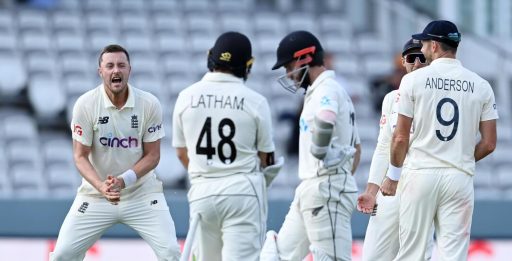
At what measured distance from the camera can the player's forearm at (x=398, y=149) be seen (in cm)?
1059

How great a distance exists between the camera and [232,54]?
10961mm

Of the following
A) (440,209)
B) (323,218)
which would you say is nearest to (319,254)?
(323,218)

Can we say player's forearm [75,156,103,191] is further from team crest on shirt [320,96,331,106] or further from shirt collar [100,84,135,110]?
team crest on shirt [320,96,331,106]

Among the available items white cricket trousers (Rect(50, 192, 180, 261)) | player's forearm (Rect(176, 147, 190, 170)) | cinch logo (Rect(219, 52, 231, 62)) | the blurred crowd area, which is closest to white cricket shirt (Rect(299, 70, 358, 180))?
cinch logo (Rect(219, 52, 231, 62))

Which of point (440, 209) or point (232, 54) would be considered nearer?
point (440, 209)

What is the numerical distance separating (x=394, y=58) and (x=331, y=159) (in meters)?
9.23

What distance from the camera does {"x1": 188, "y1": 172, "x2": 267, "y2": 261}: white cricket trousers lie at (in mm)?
10945

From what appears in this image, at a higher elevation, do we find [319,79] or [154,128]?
[319,79]

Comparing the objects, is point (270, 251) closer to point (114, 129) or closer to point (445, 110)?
point (114, 129)

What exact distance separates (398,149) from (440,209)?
1.73ft

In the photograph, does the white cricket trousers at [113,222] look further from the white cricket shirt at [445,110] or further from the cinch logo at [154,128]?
the white cricket shirt at [445,110]

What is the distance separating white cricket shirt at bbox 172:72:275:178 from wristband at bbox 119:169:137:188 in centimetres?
54

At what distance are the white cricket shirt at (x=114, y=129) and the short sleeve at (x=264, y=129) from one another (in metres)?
0.94

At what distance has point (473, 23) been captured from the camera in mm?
20266
